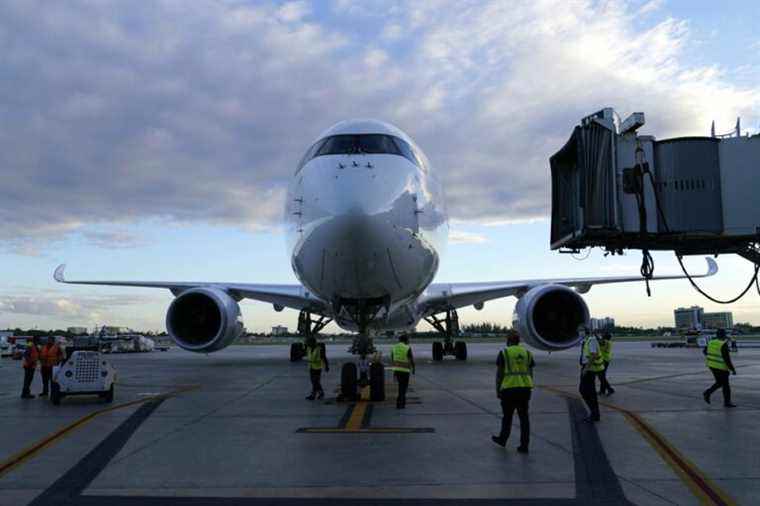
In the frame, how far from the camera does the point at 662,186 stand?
904 centimetres

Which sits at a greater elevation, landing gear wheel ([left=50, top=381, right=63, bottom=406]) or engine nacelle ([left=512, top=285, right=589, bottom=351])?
engine nacelle ([left=512, top=285, right=589, bottom=351])

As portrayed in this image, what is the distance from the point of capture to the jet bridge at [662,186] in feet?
29.1

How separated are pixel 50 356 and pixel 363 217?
669 cm

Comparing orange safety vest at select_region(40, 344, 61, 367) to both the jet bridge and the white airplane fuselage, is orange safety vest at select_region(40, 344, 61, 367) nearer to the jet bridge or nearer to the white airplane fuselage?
the white airplane fuselage

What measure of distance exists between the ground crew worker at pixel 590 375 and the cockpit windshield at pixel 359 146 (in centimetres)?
472

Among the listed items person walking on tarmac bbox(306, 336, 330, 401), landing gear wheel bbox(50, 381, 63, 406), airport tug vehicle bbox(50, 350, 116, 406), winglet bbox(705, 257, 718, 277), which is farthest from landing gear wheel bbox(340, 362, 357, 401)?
winglet bbox(705, 257, 718, 277)

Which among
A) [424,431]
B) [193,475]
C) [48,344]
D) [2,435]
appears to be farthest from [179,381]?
[193,475]

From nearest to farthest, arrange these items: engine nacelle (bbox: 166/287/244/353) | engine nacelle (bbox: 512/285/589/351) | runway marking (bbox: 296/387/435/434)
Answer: runway marking (bbox: 296/387/435/434), engine nacelle (bbox: 512/285/589/351), engine nacelle (bbox: 166/287/244/353)

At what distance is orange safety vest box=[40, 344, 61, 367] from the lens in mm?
11758

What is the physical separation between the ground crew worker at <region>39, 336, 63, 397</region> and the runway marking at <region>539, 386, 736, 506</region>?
9.81m

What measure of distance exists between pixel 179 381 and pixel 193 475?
958 centimetres

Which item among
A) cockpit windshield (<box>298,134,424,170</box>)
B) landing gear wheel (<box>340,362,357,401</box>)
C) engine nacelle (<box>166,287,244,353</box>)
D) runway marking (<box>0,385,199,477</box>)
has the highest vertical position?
cockpit windshield (<box>298,134,424,170</box>)

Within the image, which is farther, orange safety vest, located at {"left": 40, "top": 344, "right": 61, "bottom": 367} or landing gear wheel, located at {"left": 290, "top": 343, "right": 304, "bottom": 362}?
landing gear wheel, located at {"left": 290, "top": 343, "right": 304, "bottom": 362}

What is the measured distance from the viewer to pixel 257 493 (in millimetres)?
4602
